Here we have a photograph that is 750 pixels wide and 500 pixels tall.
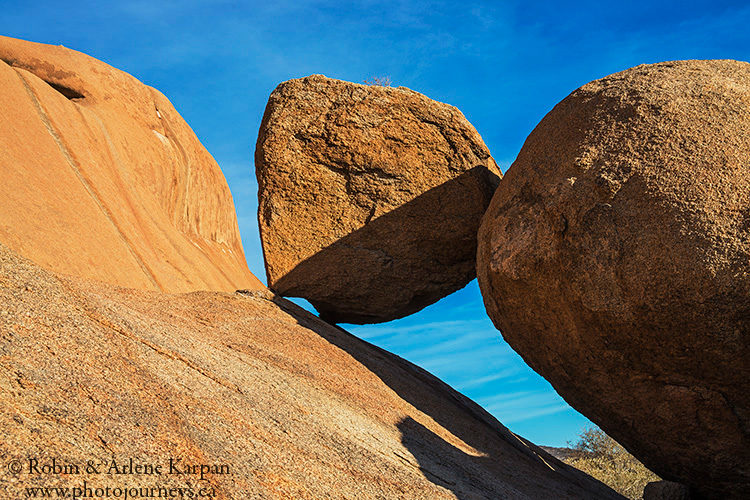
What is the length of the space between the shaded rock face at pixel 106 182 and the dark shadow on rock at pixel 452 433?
3.98m

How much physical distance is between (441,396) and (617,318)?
252 cm

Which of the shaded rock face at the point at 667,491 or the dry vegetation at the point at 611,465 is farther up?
the dry vegetation at the point at 611,465

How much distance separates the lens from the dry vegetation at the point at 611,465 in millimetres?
11188

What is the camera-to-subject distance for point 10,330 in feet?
13.5

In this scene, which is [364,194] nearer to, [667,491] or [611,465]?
[667,491]

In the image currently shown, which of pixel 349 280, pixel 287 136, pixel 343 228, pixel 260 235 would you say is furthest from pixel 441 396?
pixel 287 136

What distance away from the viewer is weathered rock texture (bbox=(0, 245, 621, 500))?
3.58 meters

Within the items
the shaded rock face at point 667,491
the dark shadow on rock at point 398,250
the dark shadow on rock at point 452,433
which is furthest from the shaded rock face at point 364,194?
the shaded rock face at point 667,491

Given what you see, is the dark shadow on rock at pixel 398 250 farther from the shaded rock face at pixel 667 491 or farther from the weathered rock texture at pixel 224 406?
the shaded rock face at pixel 667 491

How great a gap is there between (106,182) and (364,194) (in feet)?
20.8

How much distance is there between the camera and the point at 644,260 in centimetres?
550

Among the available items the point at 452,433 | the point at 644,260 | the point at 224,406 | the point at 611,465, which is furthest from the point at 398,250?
the point at 611,465

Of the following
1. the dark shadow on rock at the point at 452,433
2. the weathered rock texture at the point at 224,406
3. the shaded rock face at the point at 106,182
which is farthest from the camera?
the shaded rock face at the point at 106,182

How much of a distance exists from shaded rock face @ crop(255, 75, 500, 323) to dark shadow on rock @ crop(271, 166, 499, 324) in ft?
0.04
